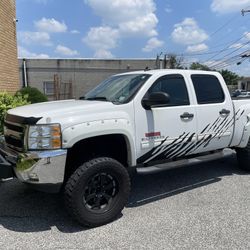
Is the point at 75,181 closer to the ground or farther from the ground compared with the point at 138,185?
farther from the ground

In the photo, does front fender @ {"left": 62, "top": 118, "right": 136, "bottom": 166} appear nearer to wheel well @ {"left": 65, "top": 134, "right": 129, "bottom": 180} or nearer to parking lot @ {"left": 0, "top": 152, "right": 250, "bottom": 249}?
wheel well @ {"left": 65, "top": 134, "right": 129, "bottom": 180}

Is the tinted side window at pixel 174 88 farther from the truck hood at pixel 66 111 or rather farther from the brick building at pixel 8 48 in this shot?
the brick building at pixel 8 48

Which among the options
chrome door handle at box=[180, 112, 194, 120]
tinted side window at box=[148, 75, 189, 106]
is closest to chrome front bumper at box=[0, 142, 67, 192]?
tinted side window at box=[148, 75, 189, 106]

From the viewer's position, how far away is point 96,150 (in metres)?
4.79

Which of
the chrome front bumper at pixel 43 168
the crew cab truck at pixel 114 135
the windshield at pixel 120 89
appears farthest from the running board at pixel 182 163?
the chrome front bumper at pixel 43 168

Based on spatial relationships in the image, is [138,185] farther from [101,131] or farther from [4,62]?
[4,62]

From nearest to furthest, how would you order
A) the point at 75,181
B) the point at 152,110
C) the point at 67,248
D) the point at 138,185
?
1. the point at 67,248
2. the point at 75,181
3. the point at 152,110
4. the point at 138,185

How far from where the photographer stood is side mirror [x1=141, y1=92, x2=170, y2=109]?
490 centimetres

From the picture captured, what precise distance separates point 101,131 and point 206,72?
2.65 meters

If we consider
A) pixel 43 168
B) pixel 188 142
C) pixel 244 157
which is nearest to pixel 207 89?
pixel 188 142

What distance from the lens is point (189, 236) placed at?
420cm

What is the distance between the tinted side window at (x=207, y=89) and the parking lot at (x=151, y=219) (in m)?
1.48

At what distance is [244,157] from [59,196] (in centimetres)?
358

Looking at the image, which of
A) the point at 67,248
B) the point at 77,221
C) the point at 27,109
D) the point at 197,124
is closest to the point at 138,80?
the point at 197,124
